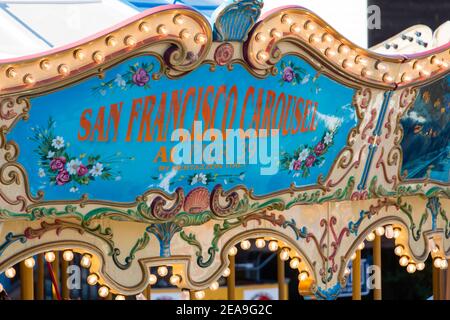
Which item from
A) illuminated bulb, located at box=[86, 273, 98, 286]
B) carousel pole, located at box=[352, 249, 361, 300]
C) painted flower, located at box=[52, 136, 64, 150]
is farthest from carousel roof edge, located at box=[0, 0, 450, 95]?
carousel pole, located at box=[352, 249, 361, 300]

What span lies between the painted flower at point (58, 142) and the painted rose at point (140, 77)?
41 cm

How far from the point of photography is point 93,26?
5.01 m

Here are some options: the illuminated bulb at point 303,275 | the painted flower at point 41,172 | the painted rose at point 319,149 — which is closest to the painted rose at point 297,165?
the painted rose at point 319,149

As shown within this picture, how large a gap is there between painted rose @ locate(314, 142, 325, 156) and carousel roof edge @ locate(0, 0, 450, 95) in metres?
0.36

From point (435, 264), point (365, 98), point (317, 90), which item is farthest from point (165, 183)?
point (435, 264)

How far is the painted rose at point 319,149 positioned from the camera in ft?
16.4

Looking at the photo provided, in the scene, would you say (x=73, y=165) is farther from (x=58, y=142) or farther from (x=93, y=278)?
(x=93, y=278)

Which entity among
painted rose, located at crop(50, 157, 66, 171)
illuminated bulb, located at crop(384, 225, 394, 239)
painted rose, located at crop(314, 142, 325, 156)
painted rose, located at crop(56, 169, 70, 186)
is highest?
painted rose, located at crop(314, 142, 325, 156)

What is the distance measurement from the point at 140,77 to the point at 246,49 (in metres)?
0.56

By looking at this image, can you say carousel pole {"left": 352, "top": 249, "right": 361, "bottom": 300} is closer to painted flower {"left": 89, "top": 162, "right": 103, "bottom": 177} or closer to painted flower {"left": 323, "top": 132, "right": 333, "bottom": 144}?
painted flower {"left": 323, "top": 132, "right": 333, "bottom": 144}

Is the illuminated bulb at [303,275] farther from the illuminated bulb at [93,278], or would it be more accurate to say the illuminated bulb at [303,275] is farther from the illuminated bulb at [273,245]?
the illuminated bulb at [93,278]

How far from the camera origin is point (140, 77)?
4.27 metres

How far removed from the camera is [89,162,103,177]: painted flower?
4.23m
